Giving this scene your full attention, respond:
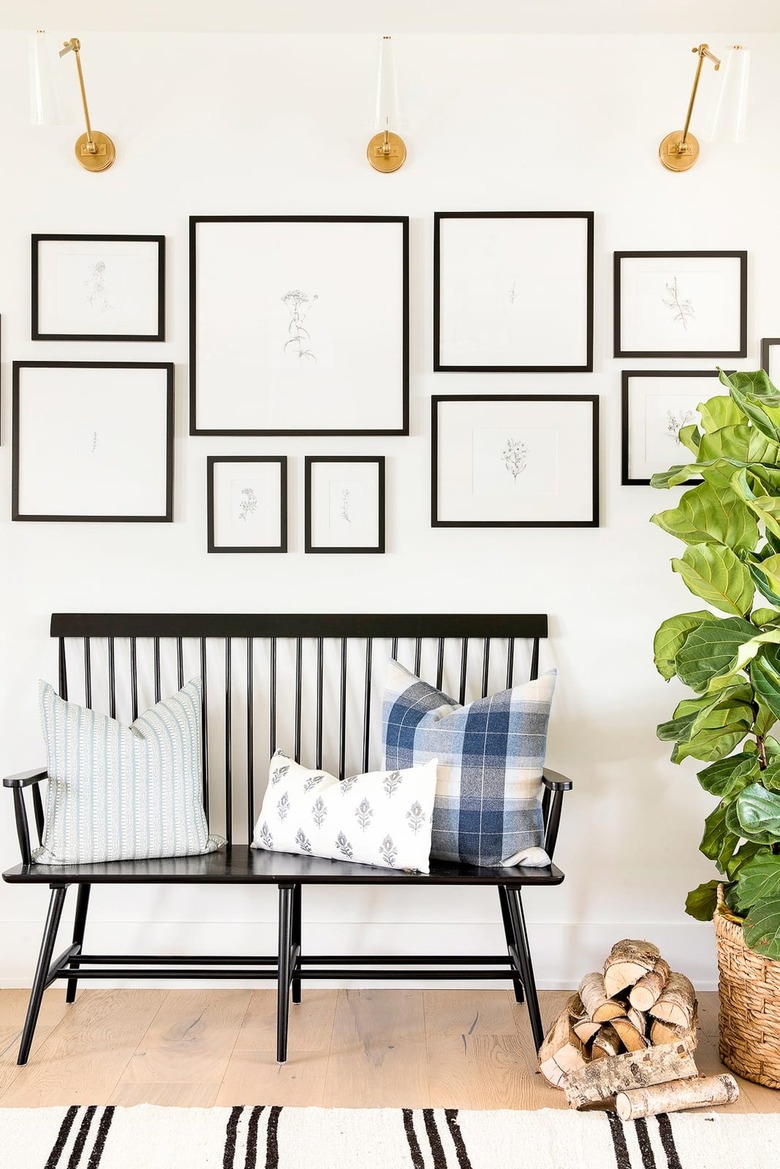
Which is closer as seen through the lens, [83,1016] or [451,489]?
[83,1016]

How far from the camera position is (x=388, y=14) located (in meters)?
2.35

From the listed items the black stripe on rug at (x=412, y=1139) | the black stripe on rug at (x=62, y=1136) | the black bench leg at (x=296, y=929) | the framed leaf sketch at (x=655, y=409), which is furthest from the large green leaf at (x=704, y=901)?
the black stripe on rug at (x=62, y=1136)

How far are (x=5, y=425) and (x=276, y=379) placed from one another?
2.55 ft

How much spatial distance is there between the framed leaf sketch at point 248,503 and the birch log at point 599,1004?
53.5 inches

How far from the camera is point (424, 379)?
2.47 m

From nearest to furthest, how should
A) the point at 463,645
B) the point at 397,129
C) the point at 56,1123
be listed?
the point at 56,1123, the point at 397,129, the point at 463,645

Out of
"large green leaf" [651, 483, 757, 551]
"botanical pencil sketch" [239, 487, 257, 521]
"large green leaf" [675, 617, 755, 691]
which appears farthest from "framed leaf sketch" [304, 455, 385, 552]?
"large green leaf" [675, 617, 755, 691]

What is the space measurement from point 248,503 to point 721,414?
4.12 ft

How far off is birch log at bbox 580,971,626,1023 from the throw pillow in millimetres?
450

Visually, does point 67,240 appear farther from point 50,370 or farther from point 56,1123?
point 56,1123

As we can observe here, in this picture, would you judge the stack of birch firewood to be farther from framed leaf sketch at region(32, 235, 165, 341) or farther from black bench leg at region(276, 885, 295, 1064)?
framed leaf sketch at region(32, 235, 165, 341)

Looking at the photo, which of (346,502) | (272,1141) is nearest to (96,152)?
(346,502)

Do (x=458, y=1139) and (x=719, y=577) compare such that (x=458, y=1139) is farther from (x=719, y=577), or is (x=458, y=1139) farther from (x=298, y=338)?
(x=298, y=338)

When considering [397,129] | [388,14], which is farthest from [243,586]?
[388,14]
